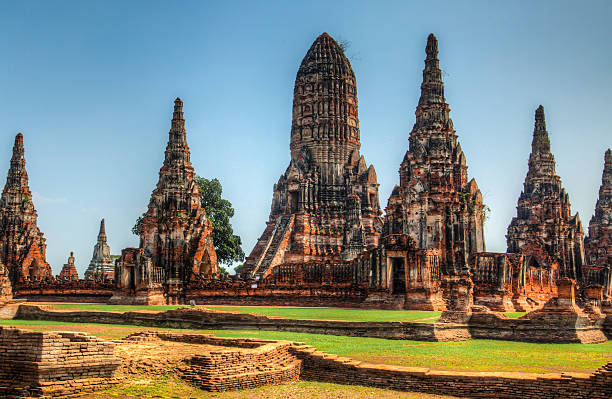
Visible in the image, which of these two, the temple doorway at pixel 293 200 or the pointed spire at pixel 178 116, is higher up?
the pointed spire at pixel 178 116

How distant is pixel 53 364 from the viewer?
11477 mm

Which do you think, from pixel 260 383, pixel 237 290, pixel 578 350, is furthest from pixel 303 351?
pixel 237 290

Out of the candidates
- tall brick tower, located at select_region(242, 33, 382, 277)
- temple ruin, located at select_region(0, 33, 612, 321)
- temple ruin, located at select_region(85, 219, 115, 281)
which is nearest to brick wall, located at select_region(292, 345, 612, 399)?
temple ruin, located at select_region(0, 33, 612, 321)

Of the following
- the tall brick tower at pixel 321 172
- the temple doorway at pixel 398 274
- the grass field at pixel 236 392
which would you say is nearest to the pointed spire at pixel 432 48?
the temple doorway at pixel 398 274

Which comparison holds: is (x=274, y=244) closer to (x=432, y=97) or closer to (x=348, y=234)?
(x=348, y=234)

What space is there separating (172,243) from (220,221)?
17.2 metres

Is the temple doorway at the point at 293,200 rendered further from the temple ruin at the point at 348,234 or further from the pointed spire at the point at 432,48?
the pointed spire at the point at 432,48

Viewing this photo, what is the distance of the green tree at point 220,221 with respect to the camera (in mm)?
51812

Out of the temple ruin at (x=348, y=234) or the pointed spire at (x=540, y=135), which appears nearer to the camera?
the temple ruin at (x=348, y=234)

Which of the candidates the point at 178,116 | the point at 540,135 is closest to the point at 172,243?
the point at 178,116

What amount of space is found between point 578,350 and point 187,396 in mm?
9437

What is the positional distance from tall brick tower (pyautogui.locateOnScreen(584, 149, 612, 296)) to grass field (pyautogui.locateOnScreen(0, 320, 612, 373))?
36.3 meters

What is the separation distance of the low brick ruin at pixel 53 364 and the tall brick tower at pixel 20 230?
3131 cm

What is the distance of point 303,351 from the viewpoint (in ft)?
47.3
